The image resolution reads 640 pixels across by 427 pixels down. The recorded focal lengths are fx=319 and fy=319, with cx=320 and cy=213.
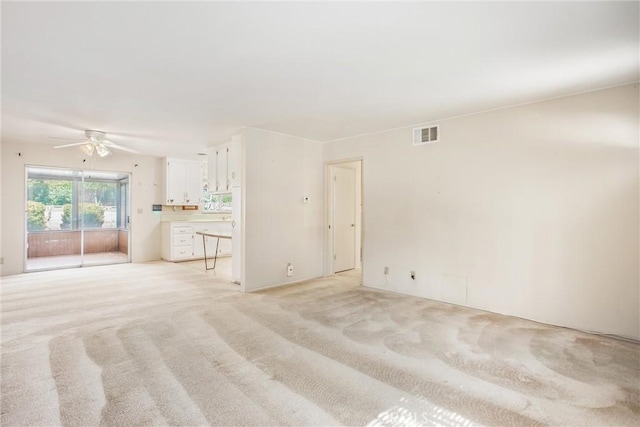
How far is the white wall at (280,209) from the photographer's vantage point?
4.85 meters

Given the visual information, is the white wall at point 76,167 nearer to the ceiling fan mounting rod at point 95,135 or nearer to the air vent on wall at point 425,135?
the ceiling fan mounting rod at point 95,135

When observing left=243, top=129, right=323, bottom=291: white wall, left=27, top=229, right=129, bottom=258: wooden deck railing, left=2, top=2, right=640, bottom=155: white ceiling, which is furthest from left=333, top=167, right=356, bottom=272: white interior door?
left=27, top=229, right=129, bottom=258: wooden deck railing

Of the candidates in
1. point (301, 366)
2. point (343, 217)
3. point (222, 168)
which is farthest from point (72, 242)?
point (301, 366)

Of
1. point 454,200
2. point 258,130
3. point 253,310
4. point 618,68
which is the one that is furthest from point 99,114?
point 618,68

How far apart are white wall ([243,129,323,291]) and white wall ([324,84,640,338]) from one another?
4.57ft

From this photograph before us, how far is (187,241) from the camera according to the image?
7.80 meters

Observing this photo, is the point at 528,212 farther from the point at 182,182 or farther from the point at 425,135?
the point at 182,182

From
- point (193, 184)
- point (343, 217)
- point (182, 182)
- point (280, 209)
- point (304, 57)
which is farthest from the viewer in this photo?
point (193, 184)

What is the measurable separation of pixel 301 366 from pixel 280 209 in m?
3.01

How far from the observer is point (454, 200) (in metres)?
4.23

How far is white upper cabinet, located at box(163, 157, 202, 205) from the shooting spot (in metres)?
7.84

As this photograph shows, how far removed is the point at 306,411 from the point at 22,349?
2701mm

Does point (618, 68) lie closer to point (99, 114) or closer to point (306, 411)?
point (306, 411)

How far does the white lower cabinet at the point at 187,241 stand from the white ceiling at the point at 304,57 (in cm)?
384
